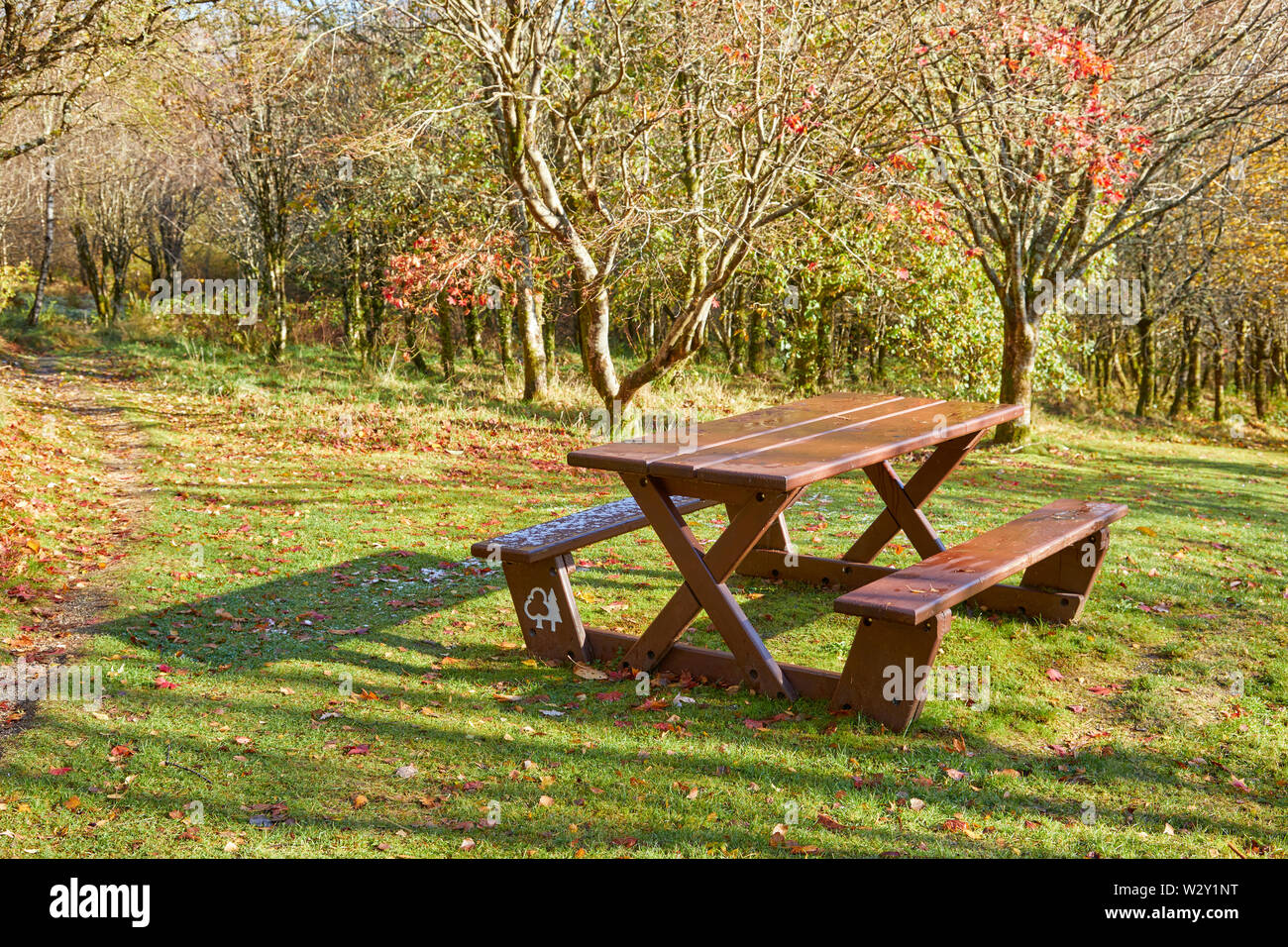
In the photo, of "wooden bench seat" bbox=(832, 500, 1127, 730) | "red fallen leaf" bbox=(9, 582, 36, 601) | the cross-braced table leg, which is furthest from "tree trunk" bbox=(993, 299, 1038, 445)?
Answer: "red fallen leaf" bbox=(9, 582, 36, 601)

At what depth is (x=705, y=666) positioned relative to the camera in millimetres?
4902

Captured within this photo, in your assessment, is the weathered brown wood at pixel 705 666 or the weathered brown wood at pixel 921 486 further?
the weathered brown wood at pixel 921 486

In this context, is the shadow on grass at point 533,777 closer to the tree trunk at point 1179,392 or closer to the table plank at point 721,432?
the table plank at point 721,432

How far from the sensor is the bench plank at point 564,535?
5047 mm

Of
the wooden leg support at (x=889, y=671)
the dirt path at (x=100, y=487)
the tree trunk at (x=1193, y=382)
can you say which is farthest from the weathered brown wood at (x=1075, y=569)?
the tree trunk at (x=1193, y=382)

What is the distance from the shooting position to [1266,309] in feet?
68.8

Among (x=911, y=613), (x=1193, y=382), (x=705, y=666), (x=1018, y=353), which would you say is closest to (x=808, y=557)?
(x=705, y=666)

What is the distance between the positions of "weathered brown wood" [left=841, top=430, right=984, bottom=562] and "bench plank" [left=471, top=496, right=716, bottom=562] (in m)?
1.69

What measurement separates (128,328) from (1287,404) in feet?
97.0

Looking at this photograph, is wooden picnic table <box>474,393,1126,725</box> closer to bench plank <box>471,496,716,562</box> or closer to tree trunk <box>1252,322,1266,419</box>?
bench plank <box>471,496,716,562</box>

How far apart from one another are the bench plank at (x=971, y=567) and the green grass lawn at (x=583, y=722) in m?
0.60

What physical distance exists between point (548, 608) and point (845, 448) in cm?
173

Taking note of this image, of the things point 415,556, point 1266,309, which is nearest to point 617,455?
point 415,556

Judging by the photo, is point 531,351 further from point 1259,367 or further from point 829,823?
point 1259,367
